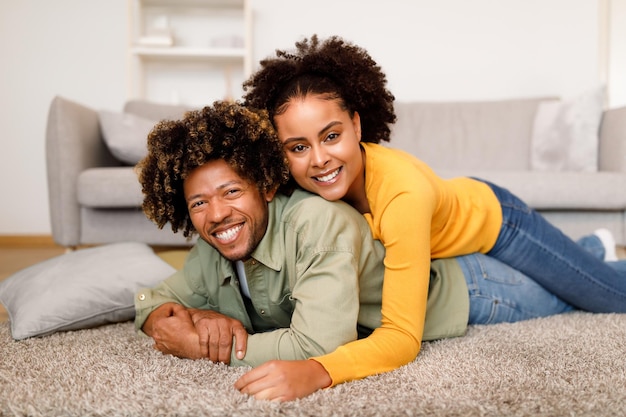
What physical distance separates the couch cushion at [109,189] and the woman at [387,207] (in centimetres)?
130

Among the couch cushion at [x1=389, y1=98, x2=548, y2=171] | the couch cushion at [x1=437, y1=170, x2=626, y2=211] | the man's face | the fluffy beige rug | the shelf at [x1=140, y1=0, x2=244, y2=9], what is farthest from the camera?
the shelf at [x1=140, y1=0, x2=244, y2=9]

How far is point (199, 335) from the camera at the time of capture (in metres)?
1.14

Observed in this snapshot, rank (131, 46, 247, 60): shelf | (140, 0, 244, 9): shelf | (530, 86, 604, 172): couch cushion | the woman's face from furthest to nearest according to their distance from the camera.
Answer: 1. (140, 0, 244, 9): shelf
2. (131, 46, 247, 60): shelf
3. (530, 86, 604, 172): couch cushion
4. the woman's face

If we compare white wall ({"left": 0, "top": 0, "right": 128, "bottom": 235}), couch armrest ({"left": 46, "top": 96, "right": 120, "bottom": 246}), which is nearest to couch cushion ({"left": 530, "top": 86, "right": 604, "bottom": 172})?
couch armrest ({"left": 46, "top": 96, "right": 120, "bottom": 246})

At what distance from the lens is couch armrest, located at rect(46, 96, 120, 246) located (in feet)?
8.39

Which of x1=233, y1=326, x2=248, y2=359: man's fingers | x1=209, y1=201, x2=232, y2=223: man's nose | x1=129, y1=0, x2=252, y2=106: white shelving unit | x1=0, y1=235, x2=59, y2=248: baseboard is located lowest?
x1=0, y1=235, x2=59, y2=248: baseboard

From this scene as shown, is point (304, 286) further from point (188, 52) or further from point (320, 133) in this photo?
point (188, 52)

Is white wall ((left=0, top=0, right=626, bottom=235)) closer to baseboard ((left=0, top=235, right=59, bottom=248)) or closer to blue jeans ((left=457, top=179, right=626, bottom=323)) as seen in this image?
baseboard ((left=0, top=235, right=59, bottom=248))

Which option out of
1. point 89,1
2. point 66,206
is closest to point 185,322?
point 66,206

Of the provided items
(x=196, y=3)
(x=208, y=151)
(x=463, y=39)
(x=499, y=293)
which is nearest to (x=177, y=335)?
(x=208, y=151)

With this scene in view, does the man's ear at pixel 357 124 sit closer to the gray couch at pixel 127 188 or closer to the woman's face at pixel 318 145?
the woman's face at pixel 318 145

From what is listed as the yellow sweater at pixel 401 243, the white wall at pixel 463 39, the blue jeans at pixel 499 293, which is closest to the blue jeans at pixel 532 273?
the blue jeans at pixel 499 293

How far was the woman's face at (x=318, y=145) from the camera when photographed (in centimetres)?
125

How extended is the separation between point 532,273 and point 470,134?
179cm
